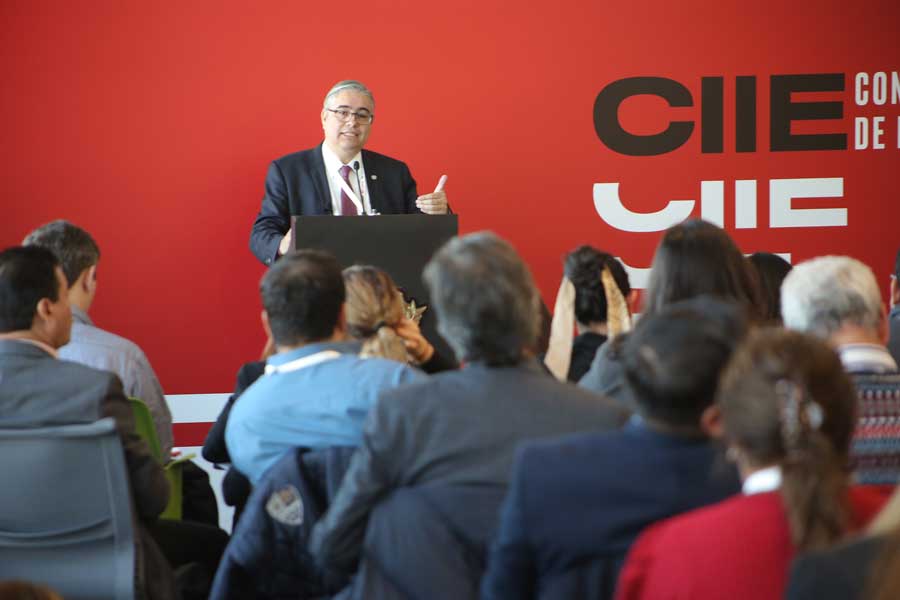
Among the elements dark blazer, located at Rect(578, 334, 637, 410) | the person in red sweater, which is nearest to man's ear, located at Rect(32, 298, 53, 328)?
dark blazer, located at Rect(578, 334, 637, 410)

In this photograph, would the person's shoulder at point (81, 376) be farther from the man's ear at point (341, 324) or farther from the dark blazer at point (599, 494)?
the dark blazer at point (599, 494)

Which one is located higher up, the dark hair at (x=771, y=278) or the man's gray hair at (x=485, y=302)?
the man's gray hair at (x=485, y=302)

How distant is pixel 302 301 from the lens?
256 centimetres

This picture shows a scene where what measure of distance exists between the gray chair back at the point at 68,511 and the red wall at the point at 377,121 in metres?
3.40

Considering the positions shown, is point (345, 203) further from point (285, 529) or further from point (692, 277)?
point (285, 529)

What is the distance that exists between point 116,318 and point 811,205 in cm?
368

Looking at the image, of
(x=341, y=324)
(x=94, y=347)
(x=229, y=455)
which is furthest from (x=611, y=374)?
(x=94, y=347)

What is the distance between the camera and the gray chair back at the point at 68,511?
2344mm

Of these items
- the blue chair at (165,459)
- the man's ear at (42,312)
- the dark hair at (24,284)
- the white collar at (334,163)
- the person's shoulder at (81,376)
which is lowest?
the blue chair at (165,459)

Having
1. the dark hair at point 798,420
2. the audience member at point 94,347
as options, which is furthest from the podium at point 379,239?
the dark hair at point 798,420

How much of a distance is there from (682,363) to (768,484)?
8.4 inches

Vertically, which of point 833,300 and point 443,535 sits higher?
point 833,300

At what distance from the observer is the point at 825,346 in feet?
4.77

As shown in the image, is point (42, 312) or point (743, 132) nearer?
point (42, 312)
